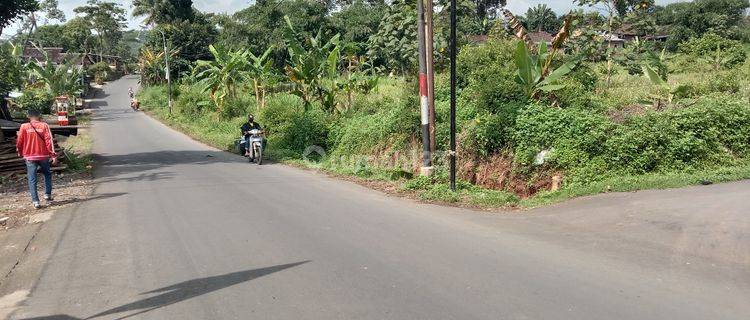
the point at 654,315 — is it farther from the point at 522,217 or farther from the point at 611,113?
the point at 611,113

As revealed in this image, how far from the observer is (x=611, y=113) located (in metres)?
12.4

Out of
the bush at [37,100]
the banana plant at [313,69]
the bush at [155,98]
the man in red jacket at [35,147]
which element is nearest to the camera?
the man in red jacket at [35,147]

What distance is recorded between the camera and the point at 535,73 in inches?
495

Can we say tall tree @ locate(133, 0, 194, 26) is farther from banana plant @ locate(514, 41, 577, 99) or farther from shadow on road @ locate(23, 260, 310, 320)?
shadow on road @ locate(23, 260, 310, 320)

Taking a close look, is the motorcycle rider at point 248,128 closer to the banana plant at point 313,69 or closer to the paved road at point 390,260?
the banana plant at point 313,69

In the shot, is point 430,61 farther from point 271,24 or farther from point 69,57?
point 69,57

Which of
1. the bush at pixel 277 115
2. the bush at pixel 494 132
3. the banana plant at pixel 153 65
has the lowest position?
the bush at pixel 494 132

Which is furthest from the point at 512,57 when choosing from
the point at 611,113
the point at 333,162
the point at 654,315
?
the point at 654,315

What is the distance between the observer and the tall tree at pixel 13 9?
1416 centimetres

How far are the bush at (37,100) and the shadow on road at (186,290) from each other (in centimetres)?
3891

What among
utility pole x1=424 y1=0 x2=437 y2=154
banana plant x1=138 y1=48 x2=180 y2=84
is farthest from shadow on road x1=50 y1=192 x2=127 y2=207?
banana plant x1=138 y1=48 x2=180 y2=84

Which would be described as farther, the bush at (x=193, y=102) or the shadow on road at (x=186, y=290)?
the bush at (x=193, y=102)

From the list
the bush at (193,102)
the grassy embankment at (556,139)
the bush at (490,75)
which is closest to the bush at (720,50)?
the grassy embankment at (556,139)

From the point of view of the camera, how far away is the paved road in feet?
15.9
